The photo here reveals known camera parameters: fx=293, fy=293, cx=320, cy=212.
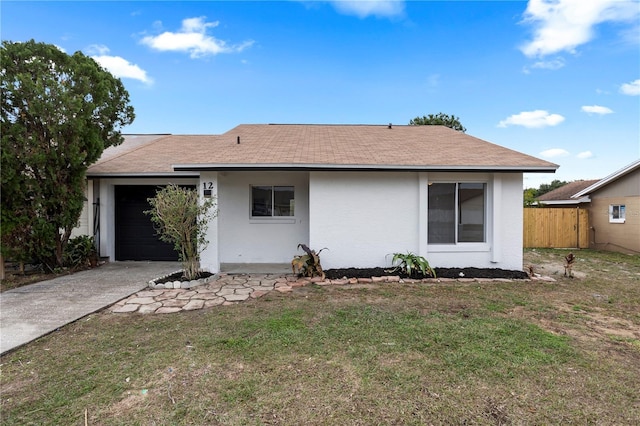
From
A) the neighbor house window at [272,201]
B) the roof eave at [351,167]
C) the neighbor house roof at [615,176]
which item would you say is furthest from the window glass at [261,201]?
the neighbor house roof at [615,176]

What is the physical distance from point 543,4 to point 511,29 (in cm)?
170

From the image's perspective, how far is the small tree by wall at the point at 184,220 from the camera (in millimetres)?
5961

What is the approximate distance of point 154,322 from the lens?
427cm

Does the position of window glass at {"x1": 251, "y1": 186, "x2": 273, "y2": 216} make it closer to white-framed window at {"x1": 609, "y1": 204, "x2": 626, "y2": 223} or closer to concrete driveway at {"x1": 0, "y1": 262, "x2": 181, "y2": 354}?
concrete driveway at {"x1": 0, "y1": 262, "x2": 181, "y2": 354}

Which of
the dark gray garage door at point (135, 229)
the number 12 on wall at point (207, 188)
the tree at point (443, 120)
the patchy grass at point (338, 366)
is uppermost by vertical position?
the tree at point (443, 120)

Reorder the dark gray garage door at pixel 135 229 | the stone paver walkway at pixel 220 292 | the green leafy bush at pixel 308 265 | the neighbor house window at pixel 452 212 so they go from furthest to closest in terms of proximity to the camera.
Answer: the dark gray garage door at pixel 135 229 → the neighbor house window at pixel 452 212 → the green leafy bush at pixel 308 265 → the stone paver walkway at pixel 220 292

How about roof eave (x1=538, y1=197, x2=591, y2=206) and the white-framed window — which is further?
roof eave (x1=538, y1=197, x2=591, y2=206)

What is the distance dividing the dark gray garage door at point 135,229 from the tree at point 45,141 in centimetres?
154

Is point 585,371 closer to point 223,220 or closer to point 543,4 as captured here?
point 223,220

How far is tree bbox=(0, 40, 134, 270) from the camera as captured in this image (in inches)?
244

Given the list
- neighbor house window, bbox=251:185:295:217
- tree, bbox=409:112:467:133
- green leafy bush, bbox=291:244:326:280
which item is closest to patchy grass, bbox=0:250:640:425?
green leafy bush, bbox=291:244:326:280

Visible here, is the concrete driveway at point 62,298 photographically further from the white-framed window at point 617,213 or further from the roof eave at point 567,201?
the roof eave at point 567,201

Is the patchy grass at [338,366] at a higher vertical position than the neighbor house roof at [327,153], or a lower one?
lower

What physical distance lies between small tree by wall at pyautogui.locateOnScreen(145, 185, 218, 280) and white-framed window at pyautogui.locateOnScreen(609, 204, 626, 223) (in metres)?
15.6
